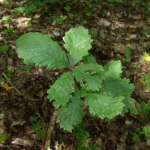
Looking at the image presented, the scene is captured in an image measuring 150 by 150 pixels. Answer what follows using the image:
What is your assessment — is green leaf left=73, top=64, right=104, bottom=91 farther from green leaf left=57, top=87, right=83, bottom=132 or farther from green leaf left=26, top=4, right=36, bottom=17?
green leaf left=26, top=4, right=36, bottom=17

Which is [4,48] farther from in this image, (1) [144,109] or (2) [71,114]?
(1) [144,109]

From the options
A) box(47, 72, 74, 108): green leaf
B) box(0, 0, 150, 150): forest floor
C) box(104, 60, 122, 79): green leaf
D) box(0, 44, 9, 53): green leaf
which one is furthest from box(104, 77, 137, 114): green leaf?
box(0, 44, 9, 53): green leaf

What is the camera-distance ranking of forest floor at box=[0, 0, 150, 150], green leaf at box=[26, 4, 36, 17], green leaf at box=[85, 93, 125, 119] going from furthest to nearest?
green leaf at box=[26, 4, 36, 17], forest floor at box=[0, 0, 150, 150], green leaf at box=[85, 93, 125, 119]

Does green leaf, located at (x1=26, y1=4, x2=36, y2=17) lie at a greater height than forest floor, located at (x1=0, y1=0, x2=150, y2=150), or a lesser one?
greater

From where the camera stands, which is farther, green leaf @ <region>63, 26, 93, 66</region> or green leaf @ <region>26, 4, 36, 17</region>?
green leaf @ <region>26, 4, 36, 17</region>

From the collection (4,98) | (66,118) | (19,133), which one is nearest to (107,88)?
(66,118)
